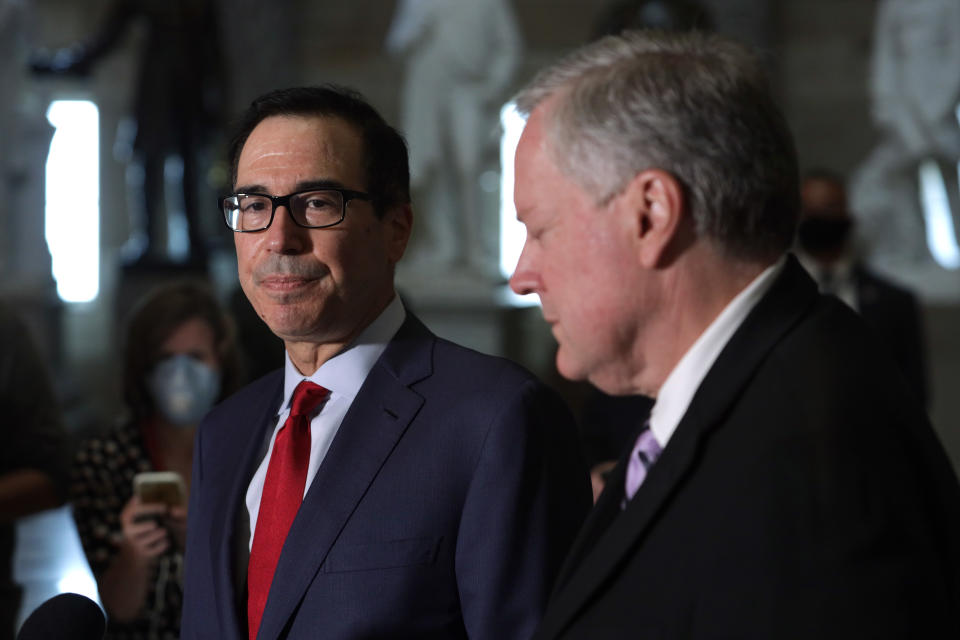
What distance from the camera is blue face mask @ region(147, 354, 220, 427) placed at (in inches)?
140

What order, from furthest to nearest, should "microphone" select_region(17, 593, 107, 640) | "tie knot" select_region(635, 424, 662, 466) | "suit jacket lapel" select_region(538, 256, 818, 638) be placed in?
"microphone" select_region(17, 593, 107, 640) → "tie knot" select_region(635, 424, 662, 466) → "suit jacket lapel" select_region(538, 256, 818, 638)

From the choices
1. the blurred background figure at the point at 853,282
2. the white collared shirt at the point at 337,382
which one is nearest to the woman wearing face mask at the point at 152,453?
the white collared shirt at the point at 337,382

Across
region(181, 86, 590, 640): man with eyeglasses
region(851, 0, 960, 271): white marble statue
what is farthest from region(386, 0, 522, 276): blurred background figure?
region(181, 86, 590, 640): man with eyeglasses

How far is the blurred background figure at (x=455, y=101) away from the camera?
9.80 metres

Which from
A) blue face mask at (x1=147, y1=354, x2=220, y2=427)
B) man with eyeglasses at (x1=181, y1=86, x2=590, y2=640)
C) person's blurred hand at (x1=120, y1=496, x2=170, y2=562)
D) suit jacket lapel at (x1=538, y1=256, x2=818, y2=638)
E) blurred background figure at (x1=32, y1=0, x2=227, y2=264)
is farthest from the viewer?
blurred background figure at (x1=32, y1=0, x2=227, y2=264)

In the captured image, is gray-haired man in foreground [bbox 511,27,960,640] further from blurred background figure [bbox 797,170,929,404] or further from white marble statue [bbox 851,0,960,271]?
white marble statue [bbox 851,0,960,271]

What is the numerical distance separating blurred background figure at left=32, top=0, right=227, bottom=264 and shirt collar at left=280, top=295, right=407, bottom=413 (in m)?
8.52

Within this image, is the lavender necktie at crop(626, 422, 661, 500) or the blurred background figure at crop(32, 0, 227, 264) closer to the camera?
the lavender necktie at crop(626, 422, 661, 500)

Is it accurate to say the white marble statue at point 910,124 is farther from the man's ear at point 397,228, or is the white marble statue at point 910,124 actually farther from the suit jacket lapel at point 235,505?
the suit jacket lapel at point 235,505

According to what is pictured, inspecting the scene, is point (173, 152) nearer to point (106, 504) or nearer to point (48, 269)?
point (48, 269)

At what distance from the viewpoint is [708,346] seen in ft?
4.83

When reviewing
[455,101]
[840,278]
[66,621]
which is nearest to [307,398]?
[66,621]

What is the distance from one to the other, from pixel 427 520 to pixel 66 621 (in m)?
0.55

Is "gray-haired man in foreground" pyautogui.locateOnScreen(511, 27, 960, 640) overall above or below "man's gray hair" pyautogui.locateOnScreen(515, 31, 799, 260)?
below
